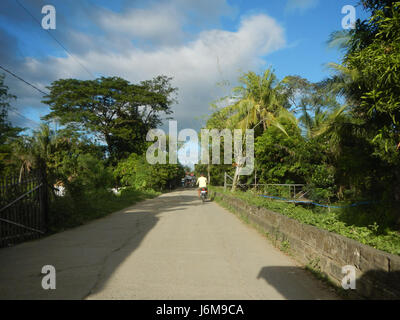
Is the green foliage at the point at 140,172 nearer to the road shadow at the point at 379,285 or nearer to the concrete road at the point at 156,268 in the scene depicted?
the concrete road at the point at 156,268

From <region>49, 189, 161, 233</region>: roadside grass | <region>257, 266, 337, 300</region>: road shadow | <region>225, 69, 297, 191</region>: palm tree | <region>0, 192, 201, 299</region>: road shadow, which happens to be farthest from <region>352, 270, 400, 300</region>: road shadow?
<region>225, 69, 297, 191</region>: palm tree

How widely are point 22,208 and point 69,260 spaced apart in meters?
2.92

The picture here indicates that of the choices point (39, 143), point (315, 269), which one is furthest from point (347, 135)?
point (39, 143)

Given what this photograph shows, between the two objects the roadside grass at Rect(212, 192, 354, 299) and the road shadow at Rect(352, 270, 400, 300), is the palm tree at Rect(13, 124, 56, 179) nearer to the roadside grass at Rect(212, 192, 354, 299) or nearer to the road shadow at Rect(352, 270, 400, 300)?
the roadside grass at Rect(212, 192, 354, 299)

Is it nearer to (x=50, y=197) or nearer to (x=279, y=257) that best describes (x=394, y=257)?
(x=279, y=257)

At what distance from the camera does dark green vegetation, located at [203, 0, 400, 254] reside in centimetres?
500

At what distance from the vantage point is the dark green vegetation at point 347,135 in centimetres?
500

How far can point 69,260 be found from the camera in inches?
212

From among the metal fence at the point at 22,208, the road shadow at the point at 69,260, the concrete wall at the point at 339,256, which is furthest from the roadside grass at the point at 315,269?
the metal fence at the point at 22,208

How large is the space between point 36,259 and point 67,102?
104ft

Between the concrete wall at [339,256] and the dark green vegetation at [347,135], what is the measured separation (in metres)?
0.34

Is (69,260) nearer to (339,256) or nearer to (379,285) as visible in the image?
(339,256)

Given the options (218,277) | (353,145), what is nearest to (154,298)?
(218,277)

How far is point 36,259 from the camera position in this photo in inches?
215
